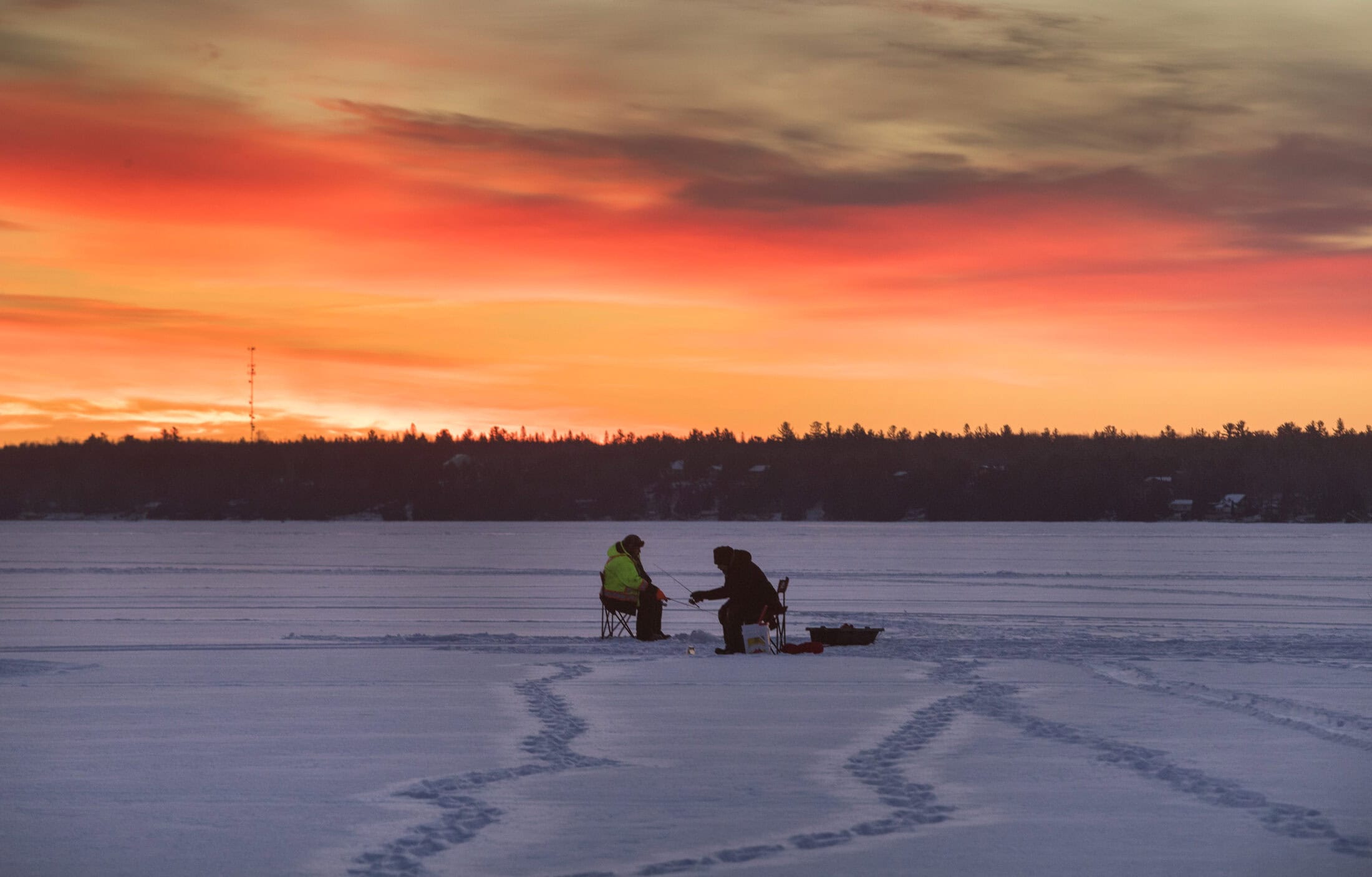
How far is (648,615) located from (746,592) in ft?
6.00

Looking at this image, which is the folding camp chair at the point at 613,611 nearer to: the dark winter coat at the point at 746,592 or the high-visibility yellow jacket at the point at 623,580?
the high-visibility yellow jacket at the point at 623,580

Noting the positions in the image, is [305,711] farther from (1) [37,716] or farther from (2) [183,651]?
(2) [183,651]

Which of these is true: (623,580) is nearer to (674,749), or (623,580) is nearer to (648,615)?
(648,615)

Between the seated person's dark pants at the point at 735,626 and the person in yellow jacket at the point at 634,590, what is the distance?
140 centimetres

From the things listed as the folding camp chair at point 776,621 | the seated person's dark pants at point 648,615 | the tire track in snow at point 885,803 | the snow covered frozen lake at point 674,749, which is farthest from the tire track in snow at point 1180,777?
the seated person's dark pants at point 648,615

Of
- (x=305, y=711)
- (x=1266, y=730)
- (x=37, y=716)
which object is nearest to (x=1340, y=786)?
(x=1266, y=730)

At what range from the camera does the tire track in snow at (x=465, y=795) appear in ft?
21.0

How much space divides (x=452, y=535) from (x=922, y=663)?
97252mm

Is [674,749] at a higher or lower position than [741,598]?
lower

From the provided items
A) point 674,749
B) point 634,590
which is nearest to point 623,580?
point 634,590

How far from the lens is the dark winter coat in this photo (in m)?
16.0

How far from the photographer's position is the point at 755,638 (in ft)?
52.7

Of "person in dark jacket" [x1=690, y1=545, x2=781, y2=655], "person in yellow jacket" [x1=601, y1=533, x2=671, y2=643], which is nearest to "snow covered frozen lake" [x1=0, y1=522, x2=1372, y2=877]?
"person in dark jacket" [x1=690, y1=545, x2=781, y2=655]

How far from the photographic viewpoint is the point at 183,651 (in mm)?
16266
